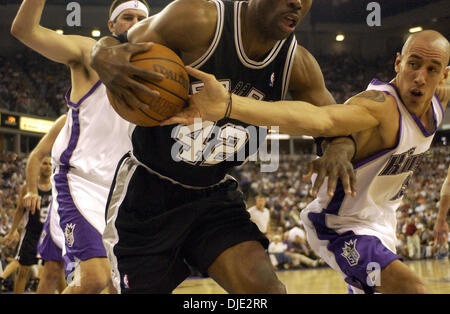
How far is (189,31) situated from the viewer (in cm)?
234

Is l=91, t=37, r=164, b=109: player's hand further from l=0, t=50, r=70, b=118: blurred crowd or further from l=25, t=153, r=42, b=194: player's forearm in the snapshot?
l=0, t=50, r=70, b=118: blurred crowd

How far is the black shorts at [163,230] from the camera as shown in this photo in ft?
8.48

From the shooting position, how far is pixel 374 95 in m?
3.00

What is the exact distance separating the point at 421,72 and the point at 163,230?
1714mm

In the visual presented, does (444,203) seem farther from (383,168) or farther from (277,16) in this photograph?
(277,16)

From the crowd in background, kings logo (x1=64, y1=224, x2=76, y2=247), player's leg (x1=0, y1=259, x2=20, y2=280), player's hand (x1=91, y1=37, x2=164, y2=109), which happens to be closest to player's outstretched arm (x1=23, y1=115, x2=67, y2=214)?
kings logo (x1=64, y1=224, x2=76, y2=247)

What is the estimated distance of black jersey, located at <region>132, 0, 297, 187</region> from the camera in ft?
8.07

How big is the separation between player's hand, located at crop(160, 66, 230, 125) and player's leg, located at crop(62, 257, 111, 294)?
52.6 inches

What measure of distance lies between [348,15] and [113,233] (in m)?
20.5

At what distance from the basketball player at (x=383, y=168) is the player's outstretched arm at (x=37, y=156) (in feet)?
7.18

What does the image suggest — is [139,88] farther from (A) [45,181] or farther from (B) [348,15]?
(B) [348,15]

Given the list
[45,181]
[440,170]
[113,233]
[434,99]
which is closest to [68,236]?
[113,233]

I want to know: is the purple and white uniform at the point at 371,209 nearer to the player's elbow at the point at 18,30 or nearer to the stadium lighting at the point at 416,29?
the player's elbow at the point at 18,30

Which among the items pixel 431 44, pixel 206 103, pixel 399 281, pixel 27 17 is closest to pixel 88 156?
pixel 27 17
